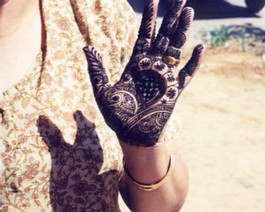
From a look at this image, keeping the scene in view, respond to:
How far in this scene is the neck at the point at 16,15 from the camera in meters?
1.31

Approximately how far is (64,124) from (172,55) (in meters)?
0.35

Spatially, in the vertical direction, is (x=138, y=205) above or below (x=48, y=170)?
below

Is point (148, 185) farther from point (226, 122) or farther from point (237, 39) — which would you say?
point (237, 39)

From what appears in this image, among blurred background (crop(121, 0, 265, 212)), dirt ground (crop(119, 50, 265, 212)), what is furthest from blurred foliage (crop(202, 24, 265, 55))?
dirt ground (crop(119, 50, 265, 212))

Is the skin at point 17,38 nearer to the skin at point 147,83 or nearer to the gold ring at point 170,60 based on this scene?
the skin at point 147,83

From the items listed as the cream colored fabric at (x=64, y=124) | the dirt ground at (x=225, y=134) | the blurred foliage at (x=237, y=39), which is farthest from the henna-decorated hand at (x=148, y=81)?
the blurred foliage at (x=237, y=39)

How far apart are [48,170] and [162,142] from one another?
314 millimetres

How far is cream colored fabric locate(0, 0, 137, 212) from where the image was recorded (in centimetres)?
127

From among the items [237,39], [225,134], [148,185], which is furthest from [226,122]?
[148,185]

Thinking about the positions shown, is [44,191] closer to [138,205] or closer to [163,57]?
[138,205]

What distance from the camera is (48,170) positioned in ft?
4.27

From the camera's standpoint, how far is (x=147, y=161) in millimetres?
1333

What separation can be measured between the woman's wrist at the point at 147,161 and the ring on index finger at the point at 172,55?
0.73ft

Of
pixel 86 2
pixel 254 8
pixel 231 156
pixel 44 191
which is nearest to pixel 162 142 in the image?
pixel 44 191
